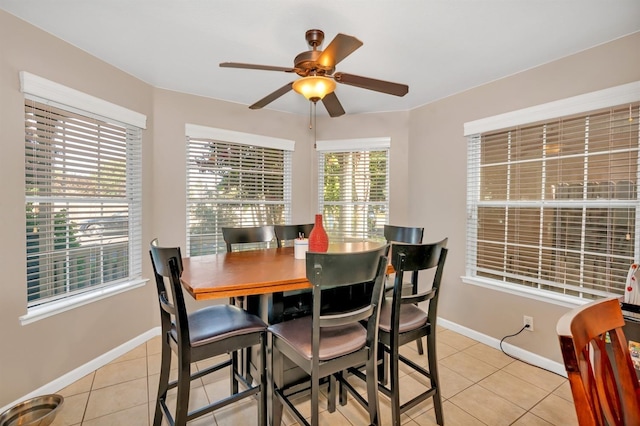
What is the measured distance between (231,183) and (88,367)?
2059 mm

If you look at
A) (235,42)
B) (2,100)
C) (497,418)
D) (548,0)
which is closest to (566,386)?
(497,418)

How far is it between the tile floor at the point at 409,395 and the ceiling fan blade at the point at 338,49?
2.10 meters

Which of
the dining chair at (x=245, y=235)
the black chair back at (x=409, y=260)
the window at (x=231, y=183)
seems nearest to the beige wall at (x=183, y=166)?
the window at (x=231, y=183)

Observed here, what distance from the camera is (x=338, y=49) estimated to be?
1593mm

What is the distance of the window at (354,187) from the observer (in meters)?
3.78

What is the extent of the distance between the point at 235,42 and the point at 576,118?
263 centimetres

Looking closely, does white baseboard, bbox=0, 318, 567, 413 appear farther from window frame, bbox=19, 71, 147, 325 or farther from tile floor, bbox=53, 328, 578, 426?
window frame, bbox=19, 71, 147, 325

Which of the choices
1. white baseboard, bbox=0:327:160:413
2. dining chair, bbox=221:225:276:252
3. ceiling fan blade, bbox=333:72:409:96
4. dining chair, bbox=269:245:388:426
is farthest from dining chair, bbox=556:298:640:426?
white baseboard, bbox=0:327:160:413

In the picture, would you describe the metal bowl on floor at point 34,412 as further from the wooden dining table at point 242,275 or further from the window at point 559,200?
the window at point 559,200

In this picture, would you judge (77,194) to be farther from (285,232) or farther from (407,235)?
(407,235)

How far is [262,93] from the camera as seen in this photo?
3148mm

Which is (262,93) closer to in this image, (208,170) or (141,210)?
(208,170)

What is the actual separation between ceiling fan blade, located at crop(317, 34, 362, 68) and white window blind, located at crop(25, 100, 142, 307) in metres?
1.97

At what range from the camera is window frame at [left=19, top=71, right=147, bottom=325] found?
2031 mm
